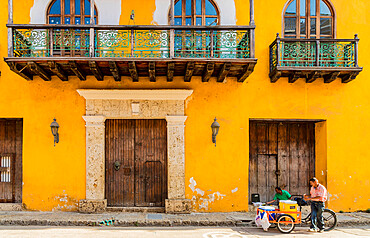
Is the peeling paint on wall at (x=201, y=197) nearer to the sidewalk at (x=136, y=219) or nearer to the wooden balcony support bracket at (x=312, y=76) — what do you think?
the sidewalk at (x=136, y=219)

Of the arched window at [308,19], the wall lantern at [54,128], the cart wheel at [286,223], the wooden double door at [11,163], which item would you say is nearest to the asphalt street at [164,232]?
the cart wheel at [286,223]

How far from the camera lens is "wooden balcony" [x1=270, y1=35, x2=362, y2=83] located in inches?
371

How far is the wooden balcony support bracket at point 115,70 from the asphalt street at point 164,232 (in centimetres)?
424

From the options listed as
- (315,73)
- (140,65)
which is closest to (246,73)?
(315,73)

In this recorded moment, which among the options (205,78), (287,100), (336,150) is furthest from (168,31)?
(336,150)

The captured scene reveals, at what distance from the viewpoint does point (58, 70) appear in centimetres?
913

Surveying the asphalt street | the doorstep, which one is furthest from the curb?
the doorstep

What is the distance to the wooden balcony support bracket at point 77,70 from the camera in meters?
8.88

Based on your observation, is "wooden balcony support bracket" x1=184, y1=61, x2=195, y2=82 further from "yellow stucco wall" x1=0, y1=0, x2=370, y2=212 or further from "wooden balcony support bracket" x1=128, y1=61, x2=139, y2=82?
"wooden balcony support bracket" x1=128, y1=61, x2=139, y2=82

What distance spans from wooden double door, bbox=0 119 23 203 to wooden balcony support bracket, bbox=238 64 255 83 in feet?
23.0

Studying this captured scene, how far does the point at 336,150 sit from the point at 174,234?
18.8 ft

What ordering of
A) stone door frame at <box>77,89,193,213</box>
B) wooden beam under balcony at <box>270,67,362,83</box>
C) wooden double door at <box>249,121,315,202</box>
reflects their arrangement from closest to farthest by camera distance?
wooden beam under balcony at <box>270,67,362,83</box>
stone door frame at <box>77,89,193,213</box>
wooden double door at <box>249,121,315,202</box>

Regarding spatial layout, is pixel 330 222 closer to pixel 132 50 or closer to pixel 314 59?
pixel 314 59

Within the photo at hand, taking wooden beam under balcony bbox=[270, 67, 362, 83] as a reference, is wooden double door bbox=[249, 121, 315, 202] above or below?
below
